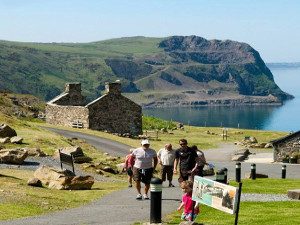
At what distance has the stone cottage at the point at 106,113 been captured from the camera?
73188mm

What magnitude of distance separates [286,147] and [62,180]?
1671 inches

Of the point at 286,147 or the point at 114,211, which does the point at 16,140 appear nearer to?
the point at 114,211

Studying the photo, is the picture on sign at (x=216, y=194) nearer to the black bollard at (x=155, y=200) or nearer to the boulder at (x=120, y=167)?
the black bollard at (x=155, y=200)

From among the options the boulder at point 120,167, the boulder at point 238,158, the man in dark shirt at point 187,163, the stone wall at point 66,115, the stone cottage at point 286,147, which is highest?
the man in dark shirt at point 187,163

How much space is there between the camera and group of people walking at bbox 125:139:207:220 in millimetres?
19281

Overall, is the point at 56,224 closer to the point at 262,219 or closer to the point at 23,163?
the point at 262,219

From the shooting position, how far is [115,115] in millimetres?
74688

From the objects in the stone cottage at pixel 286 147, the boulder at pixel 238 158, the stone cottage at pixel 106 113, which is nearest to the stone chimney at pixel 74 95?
the stone cottage at pixel 106 113

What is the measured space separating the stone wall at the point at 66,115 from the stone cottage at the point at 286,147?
2273cm

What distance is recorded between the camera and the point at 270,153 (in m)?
71.8

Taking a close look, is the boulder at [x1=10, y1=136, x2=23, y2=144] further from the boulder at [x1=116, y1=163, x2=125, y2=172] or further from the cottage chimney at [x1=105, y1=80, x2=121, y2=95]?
the cottage chimney at [x1=105, y1=80, x2=121, y2=95]

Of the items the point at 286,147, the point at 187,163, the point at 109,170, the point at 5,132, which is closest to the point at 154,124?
the point at 286,147

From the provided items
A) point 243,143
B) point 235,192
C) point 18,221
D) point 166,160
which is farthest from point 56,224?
point 243,143

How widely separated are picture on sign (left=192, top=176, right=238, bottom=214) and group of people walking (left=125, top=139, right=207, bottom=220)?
5.02ft
